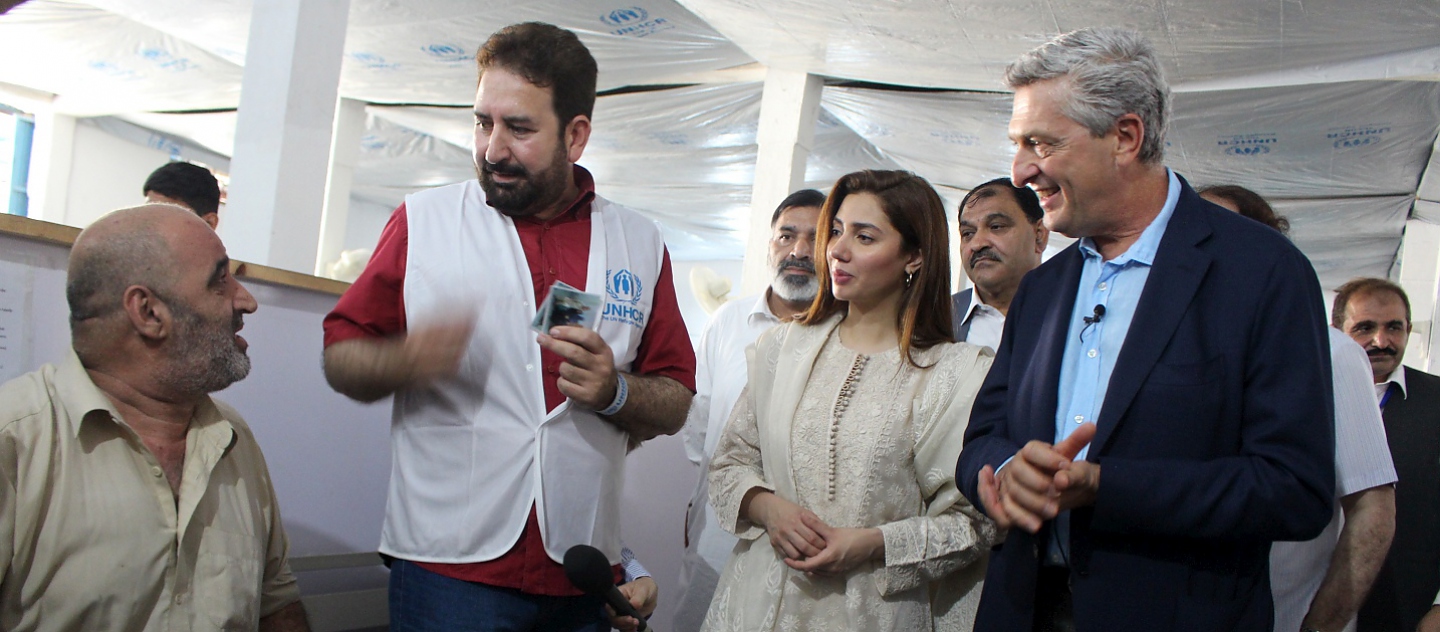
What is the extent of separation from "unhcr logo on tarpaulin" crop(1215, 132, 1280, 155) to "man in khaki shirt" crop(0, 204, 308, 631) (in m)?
7.26

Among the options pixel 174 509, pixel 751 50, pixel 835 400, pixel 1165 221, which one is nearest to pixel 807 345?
pixel 835 400

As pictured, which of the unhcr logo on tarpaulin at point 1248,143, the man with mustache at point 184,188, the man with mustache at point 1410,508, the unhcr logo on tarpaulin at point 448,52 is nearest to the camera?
the man with mustache at point 1410,508

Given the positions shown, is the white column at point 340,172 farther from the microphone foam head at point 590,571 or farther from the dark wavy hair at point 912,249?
the microphone foam head at point 590,571

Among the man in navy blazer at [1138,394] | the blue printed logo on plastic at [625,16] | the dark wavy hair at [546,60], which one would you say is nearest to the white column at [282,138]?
the blue printed logo on plastic at [625,16]

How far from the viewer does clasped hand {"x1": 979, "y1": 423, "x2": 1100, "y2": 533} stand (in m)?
1.49

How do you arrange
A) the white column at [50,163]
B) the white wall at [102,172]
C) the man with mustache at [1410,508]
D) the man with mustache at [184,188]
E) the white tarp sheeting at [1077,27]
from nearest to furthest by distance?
the man with mustache at [1410,508] → the man with mustache at [184,188] → the white tarp sheeting at [1077,27] → the white column at [50,163] → the white wall at [102,172]

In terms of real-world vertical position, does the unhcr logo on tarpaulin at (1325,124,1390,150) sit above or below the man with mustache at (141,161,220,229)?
above

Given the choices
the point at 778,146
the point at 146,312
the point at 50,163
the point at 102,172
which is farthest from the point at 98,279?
the point at 102,172

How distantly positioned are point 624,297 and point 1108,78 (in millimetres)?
980

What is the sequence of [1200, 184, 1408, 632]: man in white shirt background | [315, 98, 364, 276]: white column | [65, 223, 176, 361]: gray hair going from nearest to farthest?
1. [65, 223, 176, 361]: gray hair
2. [1200, 184, 1408, 632]: man in white shirt background
3. [315, 98, 364, 276]: white column

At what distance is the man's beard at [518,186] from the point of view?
195 centimetres

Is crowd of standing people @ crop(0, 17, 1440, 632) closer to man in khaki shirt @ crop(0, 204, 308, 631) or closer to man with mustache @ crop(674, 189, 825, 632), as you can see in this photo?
man in khaki shirt @ crop(0, 204, 308, 631)

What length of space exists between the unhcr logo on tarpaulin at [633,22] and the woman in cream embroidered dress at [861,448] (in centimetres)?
399

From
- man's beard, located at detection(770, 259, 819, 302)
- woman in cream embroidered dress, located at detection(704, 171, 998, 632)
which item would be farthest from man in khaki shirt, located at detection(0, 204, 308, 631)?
man's beard, located at detection(770, 259, 819, 302)
